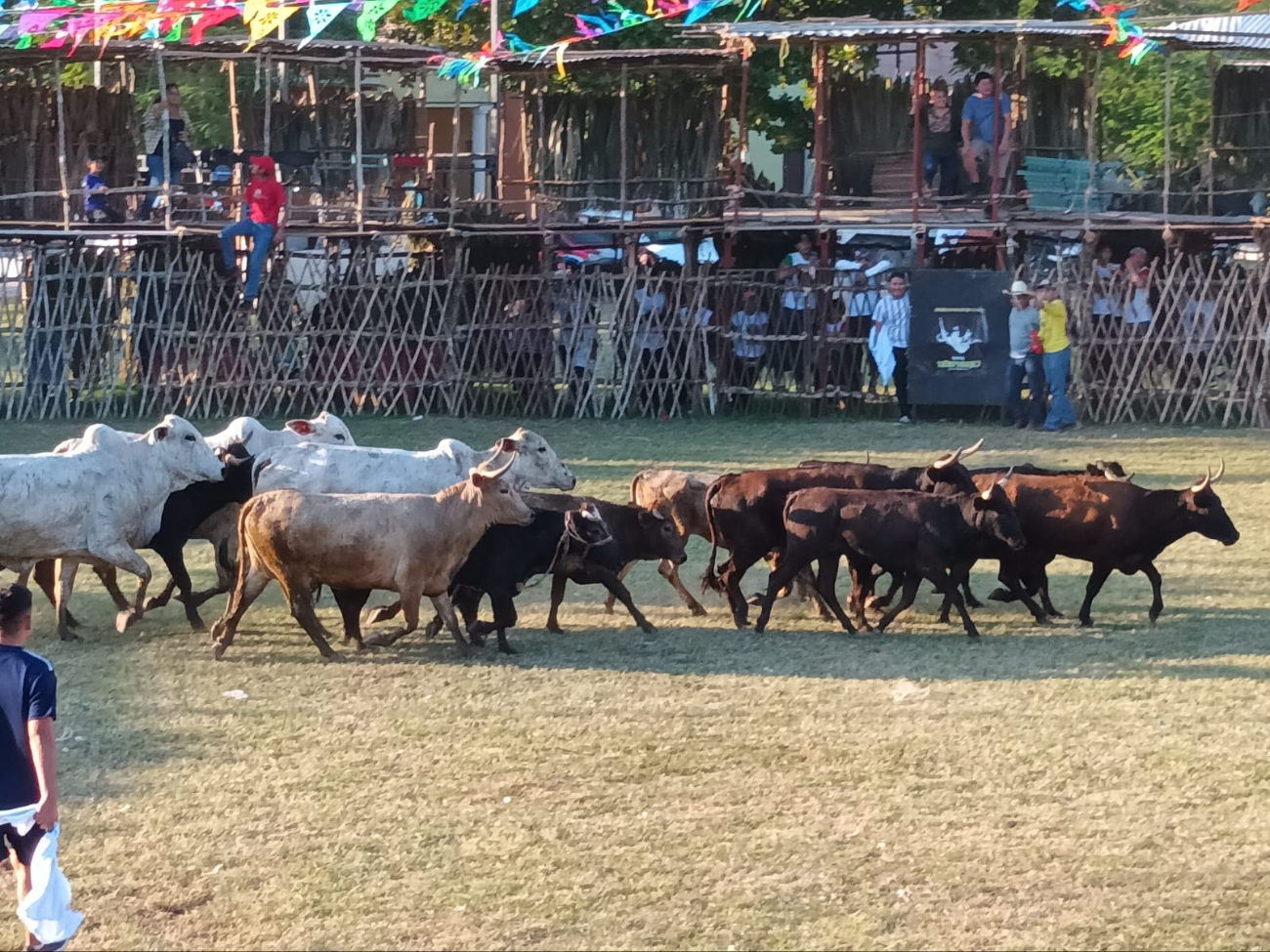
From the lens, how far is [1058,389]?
65.3ft

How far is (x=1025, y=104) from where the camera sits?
21906 mm

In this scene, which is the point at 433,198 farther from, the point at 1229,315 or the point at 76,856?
the point at 76,856

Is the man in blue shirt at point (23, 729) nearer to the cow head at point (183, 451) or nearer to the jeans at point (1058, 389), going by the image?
the cow head at point (183, 451)

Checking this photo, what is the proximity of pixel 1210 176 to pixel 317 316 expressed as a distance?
36.7 ft

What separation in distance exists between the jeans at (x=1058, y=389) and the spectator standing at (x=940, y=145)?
2969 millimetres

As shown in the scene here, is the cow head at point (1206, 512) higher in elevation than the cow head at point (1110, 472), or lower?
lower

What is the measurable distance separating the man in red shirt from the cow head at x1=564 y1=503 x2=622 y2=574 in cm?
1049

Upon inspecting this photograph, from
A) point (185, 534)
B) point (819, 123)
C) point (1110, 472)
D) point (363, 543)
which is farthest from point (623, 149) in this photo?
point (363, 543)

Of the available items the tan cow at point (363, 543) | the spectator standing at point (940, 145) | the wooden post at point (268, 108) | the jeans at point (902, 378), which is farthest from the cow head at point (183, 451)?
the spectator standing at point (940, 145)

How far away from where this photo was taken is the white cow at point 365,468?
1123 centimetres

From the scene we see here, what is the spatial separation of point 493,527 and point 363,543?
84 centimetres

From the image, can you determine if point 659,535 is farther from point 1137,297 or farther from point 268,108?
point 268,108

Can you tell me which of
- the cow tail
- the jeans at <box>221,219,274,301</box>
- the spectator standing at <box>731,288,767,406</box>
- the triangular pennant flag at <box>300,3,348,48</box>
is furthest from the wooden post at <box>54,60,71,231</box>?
the cow tail

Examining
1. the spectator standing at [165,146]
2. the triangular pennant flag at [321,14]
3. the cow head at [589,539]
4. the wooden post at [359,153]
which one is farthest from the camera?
the spectator standing at [165,146]
